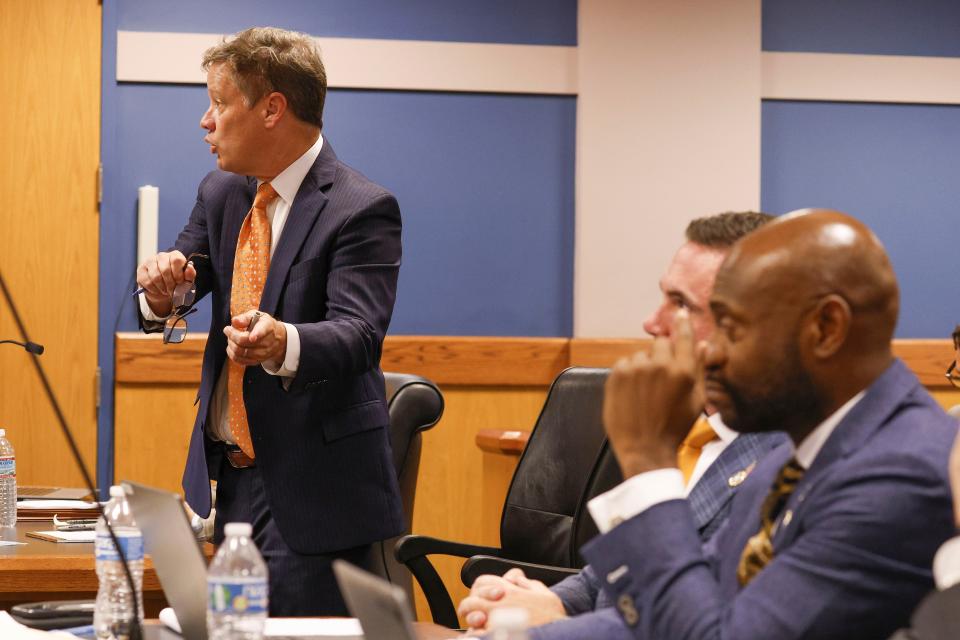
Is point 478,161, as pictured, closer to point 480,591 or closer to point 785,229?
point 480,591

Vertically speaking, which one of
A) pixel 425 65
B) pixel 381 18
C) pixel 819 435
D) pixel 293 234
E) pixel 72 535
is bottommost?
pixel 72 535

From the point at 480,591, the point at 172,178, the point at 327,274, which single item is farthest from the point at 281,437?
the point at 172,178

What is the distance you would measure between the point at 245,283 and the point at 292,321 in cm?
14

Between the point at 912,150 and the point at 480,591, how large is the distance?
12.7ft

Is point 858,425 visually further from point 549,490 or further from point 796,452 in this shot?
point 549,490

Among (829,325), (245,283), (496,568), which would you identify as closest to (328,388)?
(245,283)

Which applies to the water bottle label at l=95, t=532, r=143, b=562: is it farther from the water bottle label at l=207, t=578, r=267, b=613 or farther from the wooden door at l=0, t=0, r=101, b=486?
the wooden door at l=0, t=0, r=101, b=486

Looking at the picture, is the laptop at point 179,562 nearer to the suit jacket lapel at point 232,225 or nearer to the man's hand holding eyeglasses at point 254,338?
the man's hand holding eyeglasses at point 254,338

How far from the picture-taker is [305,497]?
230 centimetres

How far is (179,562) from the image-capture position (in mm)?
1430

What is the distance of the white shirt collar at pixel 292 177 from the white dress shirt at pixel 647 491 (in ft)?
4.41

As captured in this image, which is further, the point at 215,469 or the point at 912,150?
the point at 912,150

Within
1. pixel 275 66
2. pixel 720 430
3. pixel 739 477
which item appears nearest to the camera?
pixel 739 477

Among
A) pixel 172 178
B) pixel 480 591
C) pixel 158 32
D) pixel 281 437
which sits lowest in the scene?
pixel 480 591
